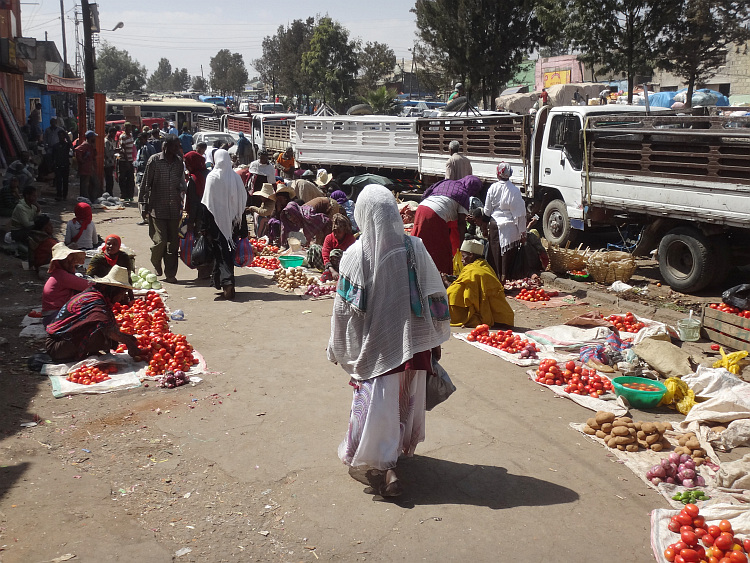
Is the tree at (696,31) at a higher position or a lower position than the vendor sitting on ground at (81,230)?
higher

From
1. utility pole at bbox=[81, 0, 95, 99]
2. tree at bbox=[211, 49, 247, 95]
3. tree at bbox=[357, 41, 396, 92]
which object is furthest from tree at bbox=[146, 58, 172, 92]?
utility pole at bbox=[81, 0, 95, 99]

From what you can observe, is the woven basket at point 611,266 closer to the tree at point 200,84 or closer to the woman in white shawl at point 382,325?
A: the woman in white shawl at point 382,325

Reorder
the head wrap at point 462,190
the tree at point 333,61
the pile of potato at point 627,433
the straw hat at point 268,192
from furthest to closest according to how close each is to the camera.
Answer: the tree at point 333,61
the straw hat at point 268,192
the head wrap at point 462,190
the pile of potato at point 627,433

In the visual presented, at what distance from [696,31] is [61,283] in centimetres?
1901

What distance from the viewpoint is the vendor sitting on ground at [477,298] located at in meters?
8.32

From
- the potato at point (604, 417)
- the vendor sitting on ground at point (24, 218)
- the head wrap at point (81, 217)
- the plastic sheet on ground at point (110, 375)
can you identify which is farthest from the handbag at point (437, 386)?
the vendor sitting on ground at point (24, 218)

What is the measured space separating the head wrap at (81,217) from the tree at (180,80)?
150 metres

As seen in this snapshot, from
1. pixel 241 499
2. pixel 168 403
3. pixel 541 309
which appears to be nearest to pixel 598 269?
pixel 541 309

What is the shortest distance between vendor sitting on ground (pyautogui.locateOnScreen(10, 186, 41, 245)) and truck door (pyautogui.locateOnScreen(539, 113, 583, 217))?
850 centimetres

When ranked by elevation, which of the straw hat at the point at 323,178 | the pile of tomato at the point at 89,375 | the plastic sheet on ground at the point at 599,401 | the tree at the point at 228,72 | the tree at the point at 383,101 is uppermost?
the tree at the point at 228,72

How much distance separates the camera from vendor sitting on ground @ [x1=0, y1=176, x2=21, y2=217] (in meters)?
13.9

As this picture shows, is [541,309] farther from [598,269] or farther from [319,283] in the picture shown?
[319,283]

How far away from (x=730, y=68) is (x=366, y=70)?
23092 millimetres

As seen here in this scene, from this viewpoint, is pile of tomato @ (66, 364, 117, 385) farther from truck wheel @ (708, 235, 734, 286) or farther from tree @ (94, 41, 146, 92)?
tree @ (94, 41, 146, 92)
